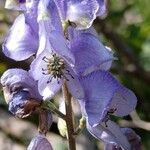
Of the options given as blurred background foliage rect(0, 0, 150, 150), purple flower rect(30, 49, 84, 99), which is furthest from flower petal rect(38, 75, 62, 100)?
blurred background foliage rect(0, 0, 150, 150)

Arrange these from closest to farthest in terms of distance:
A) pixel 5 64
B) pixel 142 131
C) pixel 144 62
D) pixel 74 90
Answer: pixel 74 90 → pixel 5 64 → pixel 142 131 → pixel 144 62

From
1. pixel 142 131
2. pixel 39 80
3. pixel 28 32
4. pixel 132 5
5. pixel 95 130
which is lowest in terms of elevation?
pixel 142 131

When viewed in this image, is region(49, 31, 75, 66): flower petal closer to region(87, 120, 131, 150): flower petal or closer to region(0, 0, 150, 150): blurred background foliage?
region(87, 120, 131, 150): flower petal

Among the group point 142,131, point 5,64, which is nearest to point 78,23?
point 5,64

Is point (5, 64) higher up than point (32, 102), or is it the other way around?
point (32, 102)

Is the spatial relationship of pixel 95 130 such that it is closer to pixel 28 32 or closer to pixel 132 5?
pixel 28 32

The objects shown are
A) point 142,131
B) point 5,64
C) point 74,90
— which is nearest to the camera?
point 74,90

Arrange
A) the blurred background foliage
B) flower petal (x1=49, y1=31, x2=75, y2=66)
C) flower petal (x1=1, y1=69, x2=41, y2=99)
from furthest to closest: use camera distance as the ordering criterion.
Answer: the blurred background foliage < flower petal (x1=1, y1=69, x2=41, y2=99) < flower petal (x1=49, y1=31, x2=75, y2=66)
